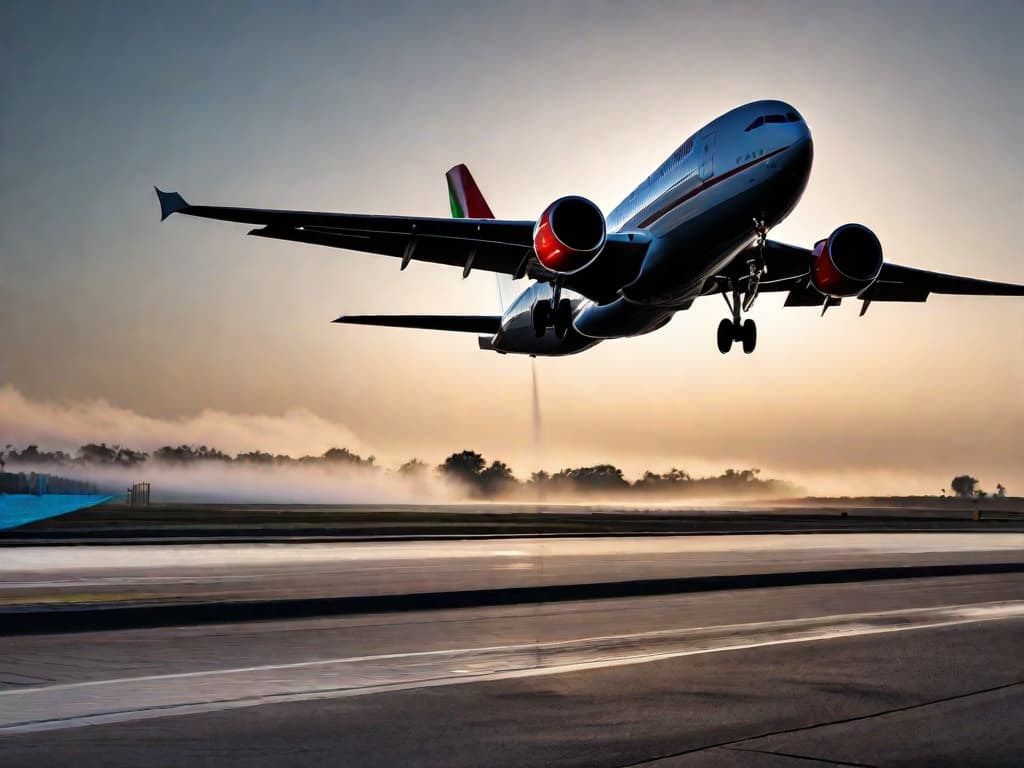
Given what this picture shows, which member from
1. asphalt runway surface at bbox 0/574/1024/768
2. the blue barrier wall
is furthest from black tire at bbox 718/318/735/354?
the blue barrier wall

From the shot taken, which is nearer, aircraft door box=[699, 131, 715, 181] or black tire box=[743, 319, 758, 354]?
aircraft door box=[699, 131, 715, 181]

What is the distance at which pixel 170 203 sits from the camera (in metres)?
26.4

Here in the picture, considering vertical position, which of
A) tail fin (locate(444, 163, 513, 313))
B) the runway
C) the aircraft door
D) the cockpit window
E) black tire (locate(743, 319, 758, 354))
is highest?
tail fin (locate(444, 163, 513, 313))

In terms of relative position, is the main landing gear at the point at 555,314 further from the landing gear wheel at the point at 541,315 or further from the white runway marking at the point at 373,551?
the white runway marking at the point at 373,551

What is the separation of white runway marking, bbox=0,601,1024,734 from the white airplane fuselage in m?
14.0

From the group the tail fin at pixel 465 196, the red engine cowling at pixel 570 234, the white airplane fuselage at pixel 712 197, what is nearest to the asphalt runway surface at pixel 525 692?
the white airplane fuselage at pixel 712 197

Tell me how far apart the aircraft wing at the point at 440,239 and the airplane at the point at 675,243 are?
0.14ft

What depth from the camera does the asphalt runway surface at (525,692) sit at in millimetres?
6352

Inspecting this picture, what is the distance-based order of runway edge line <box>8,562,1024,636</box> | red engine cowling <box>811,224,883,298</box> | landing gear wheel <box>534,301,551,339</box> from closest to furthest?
runway edge line <box>8,562,1024,636</box> < red engine cowling <box>811,224,883,298</box> < landing gear wheel <box>534,301,551,339</box>

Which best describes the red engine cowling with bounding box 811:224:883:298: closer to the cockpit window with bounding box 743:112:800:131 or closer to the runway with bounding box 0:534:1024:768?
the cockpit window with bounding box 743:112:800:131

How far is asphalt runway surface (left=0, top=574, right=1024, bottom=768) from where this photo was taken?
20.8 ft

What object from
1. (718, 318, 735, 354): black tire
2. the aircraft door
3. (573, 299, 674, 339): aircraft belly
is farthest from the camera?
(718, 318, 735, 354): black tire

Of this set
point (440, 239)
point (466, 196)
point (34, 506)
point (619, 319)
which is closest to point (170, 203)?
point (440, 239)

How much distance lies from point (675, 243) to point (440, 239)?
8.10 meters
